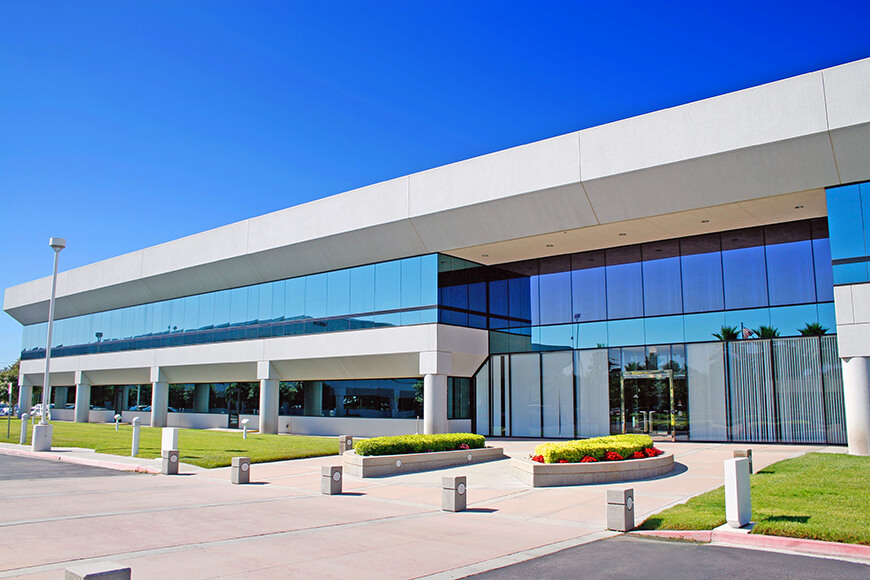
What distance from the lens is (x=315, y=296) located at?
3491 cm

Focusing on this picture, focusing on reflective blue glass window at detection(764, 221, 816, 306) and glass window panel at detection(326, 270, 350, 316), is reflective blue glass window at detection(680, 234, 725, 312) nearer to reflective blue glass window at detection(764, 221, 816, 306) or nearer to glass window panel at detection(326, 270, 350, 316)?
reflective blue glass window at detection(764, 221, 816, 306)

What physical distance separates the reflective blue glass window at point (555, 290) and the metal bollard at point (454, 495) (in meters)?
18.3

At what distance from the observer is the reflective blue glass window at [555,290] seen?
102 feet

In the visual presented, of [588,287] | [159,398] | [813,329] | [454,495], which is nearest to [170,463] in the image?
[454,495]

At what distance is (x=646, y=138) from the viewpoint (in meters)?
22.5

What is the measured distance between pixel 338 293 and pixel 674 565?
26.5 m

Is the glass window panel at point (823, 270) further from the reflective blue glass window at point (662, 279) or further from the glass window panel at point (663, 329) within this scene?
the glass window panel at point (663, 329)

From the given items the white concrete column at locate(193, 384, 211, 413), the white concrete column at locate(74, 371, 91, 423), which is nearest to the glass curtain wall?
the white concrete column at locate(74, 371, 91, 423)

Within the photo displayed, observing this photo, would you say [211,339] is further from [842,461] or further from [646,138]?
[842,461]

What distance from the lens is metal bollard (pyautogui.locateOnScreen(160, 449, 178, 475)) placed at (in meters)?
19.8

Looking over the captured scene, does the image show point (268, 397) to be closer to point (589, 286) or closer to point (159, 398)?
point (159, 398)

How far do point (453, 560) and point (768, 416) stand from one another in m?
20.3

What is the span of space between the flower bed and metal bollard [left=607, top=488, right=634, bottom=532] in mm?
5273

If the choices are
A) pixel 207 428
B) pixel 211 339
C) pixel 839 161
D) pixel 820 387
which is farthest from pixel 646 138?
pixel 207 428
